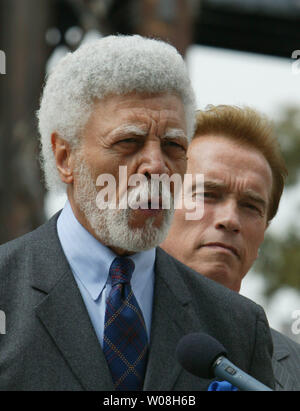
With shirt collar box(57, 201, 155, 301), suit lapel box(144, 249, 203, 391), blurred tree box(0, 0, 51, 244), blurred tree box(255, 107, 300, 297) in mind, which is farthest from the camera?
blurred tree box(255, 107, 300, 297)

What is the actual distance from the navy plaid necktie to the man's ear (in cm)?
35

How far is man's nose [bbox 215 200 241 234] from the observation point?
386 cm

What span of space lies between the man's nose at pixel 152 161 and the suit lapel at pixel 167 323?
369mm

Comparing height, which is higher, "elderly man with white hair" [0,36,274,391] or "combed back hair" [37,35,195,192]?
"combed back hair" [37,35,195,192]

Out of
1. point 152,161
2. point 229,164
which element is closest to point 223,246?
point 229,164

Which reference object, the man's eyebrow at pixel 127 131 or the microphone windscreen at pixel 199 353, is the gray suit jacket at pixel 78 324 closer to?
the microphone windscreen at pixel 199 353

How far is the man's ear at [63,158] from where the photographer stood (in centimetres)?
276

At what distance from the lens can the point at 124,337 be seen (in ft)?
8.21

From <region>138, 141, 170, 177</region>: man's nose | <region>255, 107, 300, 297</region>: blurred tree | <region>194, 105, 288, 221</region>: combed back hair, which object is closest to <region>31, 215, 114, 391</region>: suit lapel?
<region>138, 141, 170, 177</region>: man's nose

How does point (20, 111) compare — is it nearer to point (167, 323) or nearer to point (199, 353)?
point (167, 323)

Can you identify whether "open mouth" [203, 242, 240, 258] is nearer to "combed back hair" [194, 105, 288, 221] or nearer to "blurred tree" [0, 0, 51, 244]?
"combed back hair" [194, 105, 288, 221]

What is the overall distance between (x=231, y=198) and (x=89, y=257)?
141cm

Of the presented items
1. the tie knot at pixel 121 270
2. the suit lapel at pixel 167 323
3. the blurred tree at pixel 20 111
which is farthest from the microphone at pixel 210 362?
the blurred tree at pixel 20 111
